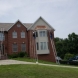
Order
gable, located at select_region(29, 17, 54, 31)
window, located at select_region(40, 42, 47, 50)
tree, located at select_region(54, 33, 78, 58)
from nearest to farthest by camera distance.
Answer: window, located at select_region(40, 42, 47, 50), gable, located at select_region(29, 17, 54, 31), tree, located at select_region(54, 33, 78, 58)

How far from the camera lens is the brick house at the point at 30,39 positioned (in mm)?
43844

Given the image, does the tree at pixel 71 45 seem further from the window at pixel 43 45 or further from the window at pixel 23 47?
the window at pixel 23 47

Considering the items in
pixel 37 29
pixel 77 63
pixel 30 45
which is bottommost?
pixel 77 63

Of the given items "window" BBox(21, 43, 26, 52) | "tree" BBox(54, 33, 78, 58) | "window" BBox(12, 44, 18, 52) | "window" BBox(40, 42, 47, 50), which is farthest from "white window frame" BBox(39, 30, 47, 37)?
"tree" BBox(54, 33, 78, 58)

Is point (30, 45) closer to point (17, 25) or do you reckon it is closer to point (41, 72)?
point (17, 25)

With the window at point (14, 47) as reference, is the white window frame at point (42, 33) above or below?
above

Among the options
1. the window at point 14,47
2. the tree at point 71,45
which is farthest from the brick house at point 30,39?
the tree at point 71,45

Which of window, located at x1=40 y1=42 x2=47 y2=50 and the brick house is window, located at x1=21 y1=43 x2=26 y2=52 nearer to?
the brick house

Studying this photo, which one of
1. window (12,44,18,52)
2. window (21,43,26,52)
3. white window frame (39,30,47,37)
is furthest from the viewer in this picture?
window (21,43,26,52)

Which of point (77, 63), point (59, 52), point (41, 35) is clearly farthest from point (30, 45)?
point (59, 52)

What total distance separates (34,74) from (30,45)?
93.0 ft

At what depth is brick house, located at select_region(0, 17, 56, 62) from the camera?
43.8 m

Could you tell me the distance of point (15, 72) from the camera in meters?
16.8

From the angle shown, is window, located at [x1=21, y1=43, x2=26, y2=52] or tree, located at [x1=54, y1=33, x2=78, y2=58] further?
tree, located at [x1=54, y1=33, x2=78, y2=58]
